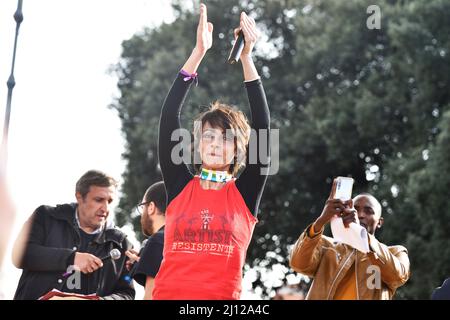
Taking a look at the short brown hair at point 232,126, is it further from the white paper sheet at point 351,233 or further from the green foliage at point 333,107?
the green foliage at point 333,107

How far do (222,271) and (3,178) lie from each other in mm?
1413

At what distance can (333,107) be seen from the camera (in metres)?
20.0

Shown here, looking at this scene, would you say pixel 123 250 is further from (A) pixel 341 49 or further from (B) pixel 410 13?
(A) pixel 341 49

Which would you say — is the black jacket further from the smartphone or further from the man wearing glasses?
the smartphone

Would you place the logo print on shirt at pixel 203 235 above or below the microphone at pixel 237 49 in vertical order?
below

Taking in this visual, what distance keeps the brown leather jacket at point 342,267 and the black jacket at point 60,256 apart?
104 cm

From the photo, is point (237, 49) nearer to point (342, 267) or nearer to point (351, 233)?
point (351, 233)

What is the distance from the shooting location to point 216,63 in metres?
21.9

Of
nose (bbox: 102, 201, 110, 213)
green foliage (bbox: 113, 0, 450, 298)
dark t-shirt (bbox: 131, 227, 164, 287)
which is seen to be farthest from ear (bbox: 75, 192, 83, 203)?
green foliage (bbox: 113, 0, 450, 298)

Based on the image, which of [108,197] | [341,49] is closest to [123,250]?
[108,197]

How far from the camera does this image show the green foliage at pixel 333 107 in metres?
17.8

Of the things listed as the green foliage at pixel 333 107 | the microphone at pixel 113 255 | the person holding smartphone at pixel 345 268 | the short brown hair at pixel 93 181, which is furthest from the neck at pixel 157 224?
the green foliage at pixel 333 107

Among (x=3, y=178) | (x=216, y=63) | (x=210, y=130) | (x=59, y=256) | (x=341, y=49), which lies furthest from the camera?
(x=216, y=63)
